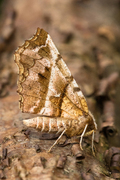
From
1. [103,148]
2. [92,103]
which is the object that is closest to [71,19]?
[92,103]

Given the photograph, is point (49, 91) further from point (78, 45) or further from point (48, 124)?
point (78, 45)

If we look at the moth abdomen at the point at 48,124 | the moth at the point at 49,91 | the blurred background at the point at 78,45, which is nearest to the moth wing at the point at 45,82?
the moth at the point at 49,91

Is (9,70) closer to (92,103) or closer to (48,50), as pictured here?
(48,50)

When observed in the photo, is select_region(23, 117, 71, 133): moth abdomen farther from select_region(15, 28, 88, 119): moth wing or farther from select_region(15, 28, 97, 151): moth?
select_region(15, 28, 88, 119): moth wing

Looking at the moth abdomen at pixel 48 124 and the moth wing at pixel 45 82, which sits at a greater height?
the moth wing at pixel 45 82

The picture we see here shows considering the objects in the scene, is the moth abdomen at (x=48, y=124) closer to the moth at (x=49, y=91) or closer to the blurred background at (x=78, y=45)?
the moth at (x=49, y=91)

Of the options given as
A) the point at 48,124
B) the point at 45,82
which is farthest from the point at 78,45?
the point at 48,124
